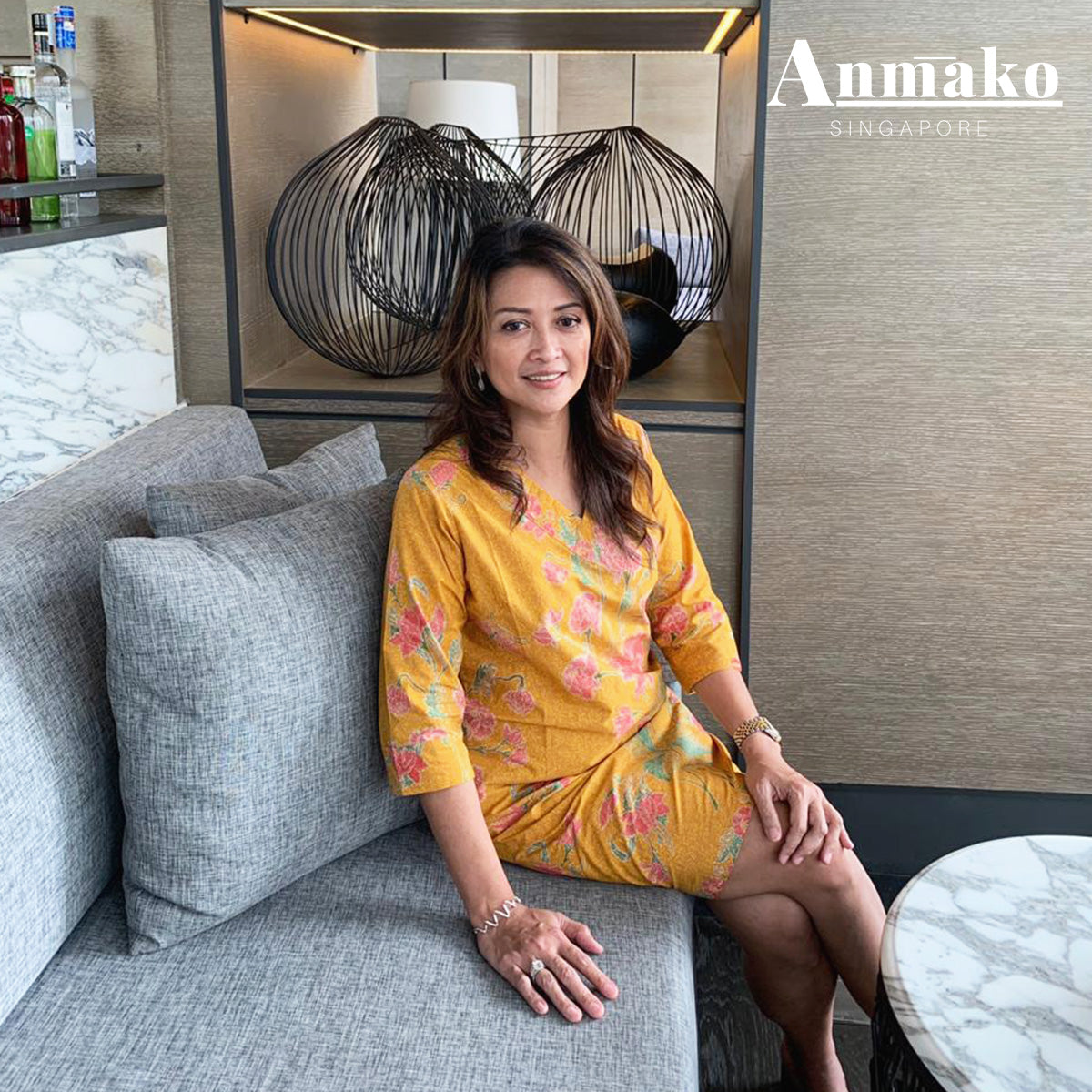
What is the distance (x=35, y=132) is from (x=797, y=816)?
1.38 meters

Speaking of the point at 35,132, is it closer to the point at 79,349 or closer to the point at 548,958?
the point at 79,349

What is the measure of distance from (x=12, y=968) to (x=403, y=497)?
0.65m

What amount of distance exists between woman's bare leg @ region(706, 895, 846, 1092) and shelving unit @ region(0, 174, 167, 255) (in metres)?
1.19

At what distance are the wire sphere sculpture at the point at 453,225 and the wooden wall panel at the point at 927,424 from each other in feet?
1.00

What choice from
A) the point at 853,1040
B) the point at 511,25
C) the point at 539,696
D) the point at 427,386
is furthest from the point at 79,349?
the point at 853,1040

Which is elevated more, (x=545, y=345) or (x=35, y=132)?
(x=35, y=132)

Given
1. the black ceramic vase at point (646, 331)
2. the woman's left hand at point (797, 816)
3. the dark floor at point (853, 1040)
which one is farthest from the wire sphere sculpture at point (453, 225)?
the dark floor at point (853, 1040)

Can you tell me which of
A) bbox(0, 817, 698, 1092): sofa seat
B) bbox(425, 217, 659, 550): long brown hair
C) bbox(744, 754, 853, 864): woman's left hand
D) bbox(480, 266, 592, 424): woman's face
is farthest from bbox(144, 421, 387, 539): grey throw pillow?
bbox(744, 754, 853, 864): woman's left hand

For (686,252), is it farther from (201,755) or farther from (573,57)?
(201,755)

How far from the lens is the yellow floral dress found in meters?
1.58

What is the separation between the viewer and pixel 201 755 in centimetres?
144

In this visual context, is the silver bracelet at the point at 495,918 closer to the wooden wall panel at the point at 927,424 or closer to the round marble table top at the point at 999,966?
the round marble table top at the point at 999,966

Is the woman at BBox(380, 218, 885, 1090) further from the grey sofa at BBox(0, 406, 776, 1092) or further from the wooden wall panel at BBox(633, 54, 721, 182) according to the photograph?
the wooden wall panel at BBox(633, 54, 721, 182)

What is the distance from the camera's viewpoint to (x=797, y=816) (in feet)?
5.26
